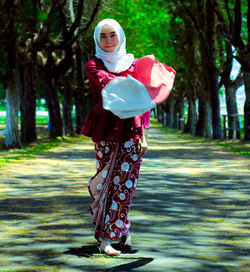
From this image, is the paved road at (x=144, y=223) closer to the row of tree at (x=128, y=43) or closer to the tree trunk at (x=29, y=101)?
the row of tree at (x=128, y=43)

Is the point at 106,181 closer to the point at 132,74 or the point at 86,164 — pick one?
the point at 132,74

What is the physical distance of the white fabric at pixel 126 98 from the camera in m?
5.11

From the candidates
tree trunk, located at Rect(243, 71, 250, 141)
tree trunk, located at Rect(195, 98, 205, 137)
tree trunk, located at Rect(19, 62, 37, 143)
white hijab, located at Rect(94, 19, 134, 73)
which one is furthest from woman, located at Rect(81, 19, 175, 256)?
tree trunk, located at Rect(195, 98, 205, 137)

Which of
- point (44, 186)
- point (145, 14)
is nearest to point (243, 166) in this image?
point (44, 186)

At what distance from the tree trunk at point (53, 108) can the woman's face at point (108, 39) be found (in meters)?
24.2

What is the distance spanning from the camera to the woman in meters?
5.28

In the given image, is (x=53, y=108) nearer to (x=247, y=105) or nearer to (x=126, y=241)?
(x=247, y=105)

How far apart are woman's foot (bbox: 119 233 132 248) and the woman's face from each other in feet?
5.43

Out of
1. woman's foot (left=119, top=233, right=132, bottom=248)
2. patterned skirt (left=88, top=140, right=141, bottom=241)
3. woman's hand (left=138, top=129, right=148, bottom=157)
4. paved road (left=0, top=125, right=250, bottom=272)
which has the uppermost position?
woman's hand (left=138, top=129, right=148, bottom=157)

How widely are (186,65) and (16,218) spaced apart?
3017cm

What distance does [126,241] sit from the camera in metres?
5.53

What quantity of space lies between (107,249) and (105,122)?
3.56ft

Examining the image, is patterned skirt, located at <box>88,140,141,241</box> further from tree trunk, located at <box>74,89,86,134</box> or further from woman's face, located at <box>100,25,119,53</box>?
tree trunk, located at <box>74,89,86,134</box>

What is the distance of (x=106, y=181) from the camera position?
542 centimetres
